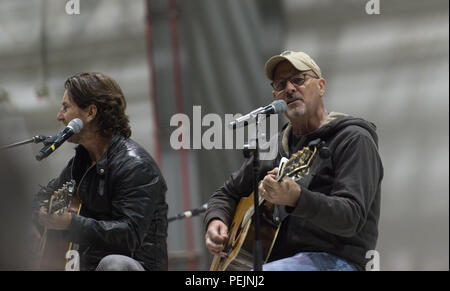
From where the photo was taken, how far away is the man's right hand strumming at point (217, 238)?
288cm

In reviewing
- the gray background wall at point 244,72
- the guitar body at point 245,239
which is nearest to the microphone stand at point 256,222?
the guitar body at point 245,239

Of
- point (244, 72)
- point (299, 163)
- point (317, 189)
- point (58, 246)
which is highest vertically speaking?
point (244, 72)

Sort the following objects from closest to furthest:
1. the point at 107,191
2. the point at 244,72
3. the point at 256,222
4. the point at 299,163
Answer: the point at 256,222
the point at 299,163
the point at 107,191
the point at 244,72

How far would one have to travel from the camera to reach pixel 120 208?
288 cm

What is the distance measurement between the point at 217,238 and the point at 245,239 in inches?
5.0

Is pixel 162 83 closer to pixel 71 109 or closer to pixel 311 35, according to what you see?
pixel 311 35

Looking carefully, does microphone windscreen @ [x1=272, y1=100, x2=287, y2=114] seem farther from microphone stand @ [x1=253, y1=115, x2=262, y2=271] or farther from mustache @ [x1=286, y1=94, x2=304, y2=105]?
mustache @ [x1=286, y1=94, x2=304, y2=105]

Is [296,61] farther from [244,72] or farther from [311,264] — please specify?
[244,72]

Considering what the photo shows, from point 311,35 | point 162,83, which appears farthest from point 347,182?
point 162,83

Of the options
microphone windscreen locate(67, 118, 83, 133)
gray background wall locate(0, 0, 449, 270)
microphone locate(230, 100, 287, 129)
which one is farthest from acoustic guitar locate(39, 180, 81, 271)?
gray background wall locate(0, 0, 449, 270)

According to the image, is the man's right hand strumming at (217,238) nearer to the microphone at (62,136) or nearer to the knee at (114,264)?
the knee at (114,264)

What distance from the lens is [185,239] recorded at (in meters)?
5.11

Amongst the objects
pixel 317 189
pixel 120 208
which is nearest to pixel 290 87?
pixel 317 189
